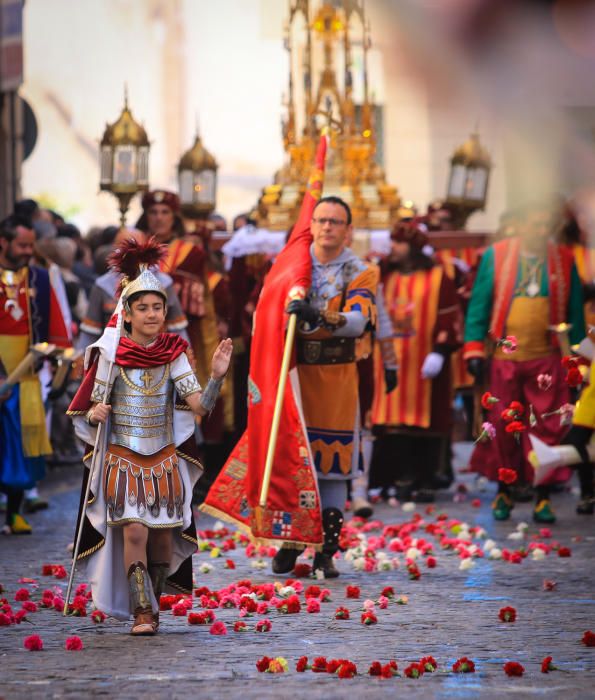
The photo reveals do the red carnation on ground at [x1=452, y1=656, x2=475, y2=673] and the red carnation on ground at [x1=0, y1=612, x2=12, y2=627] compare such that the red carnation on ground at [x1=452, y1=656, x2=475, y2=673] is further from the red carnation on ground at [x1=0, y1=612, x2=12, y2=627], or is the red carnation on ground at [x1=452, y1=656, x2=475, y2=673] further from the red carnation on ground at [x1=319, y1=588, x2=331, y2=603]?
the red carnation on ground at [x1=0, y1=612, x2=12, y2=627]

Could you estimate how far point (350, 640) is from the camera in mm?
6652

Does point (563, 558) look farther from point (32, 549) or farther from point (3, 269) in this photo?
point (3, 269)

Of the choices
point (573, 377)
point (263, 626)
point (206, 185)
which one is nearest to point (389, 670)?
point (263, 626)

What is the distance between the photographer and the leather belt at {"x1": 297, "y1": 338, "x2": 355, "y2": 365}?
8.65 metres

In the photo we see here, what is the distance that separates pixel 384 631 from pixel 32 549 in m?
3.22

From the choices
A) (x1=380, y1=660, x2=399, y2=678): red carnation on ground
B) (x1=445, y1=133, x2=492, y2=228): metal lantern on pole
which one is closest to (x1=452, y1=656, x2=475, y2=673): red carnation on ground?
(x1=380, y1=660, x2=399, y2=678): red carnation on ground

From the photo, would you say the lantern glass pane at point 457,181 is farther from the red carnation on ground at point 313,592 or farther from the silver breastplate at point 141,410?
the silver breastplate at point 141,410

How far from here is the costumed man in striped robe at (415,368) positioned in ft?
41.1

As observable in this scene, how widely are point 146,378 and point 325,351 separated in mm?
1816

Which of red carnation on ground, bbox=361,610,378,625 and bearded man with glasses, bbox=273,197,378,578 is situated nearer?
red carnation on ground, bbox=361,610,378,625

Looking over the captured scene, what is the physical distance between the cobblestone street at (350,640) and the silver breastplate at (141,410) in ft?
2.49

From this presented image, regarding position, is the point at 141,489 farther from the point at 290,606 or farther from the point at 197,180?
Result: the point at 197,180

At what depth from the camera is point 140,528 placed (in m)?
6.91

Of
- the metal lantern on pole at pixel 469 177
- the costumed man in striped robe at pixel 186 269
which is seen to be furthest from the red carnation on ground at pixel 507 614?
the metal lantern on pole at pixel 469 177
